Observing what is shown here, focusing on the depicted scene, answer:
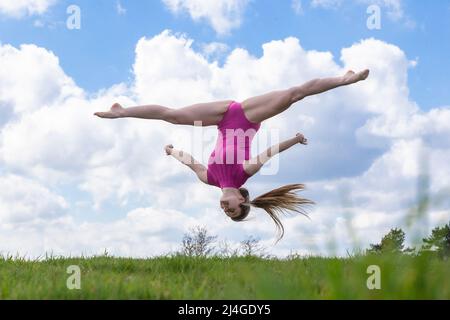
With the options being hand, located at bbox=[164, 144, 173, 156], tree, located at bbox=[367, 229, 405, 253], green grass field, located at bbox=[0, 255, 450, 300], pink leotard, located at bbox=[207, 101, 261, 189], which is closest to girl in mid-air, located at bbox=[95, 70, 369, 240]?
pink leotard, located at bbox=[207, 101, 261, 189]

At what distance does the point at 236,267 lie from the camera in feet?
A: 24.2

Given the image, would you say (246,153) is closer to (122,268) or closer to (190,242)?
(122,268)

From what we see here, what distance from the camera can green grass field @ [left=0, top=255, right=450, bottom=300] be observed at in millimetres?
3154

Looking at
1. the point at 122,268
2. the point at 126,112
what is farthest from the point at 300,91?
the point at 122,268

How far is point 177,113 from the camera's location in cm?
912

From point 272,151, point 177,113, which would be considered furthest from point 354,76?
point 177,113

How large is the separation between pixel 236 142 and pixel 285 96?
129 centimetres

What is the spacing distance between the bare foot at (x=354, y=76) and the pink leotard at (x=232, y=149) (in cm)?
178

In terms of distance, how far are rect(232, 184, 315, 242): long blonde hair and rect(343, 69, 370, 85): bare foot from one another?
6.62ft

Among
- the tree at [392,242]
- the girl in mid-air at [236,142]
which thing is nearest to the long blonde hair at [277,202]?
the girl in mid-air at [236,142]

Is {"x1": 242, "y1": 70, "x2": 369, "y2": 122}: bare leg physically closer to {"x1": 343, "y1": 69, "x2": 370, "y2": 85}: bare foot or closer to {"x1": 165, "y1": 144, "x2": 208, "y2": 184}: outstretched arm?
{"x1": 343, "y1": 69, "x2": 370, "y2": 85}: bare foot

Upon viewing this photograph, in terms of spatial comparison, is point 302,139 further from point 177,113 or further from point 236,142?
point 177,113
